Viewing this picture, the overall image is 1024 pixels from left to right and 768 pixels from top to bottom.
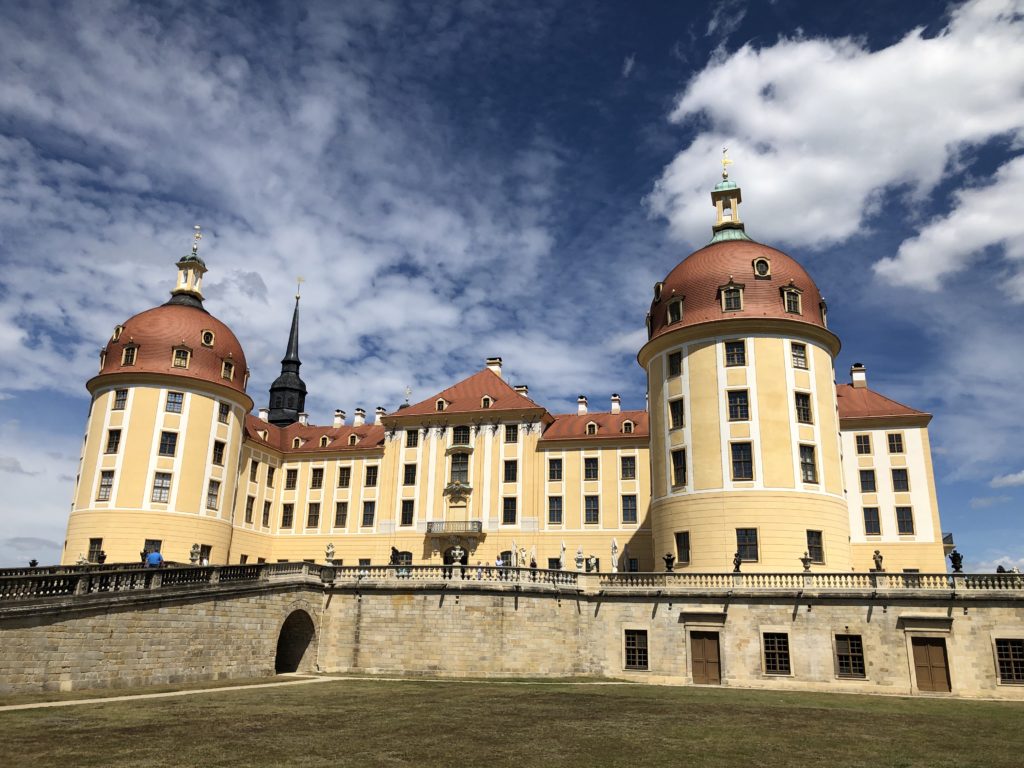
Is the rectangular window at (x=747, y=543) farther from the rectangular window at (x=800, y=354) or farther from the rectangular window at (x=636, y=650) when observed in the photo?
the rectangular window at (x=800, y=354)

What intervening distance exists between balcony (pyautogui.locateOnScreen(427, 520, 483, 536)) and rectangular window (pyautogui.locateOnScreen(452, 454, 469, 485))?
2814 mm

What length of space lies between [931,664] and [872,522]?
20.4m

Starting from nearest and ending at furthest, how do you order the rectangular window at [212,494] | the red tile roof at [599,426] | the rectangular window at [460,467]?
the rectangular window at [212,494] < the red tile roof at [599,426] < the rectangular window at [460,467]

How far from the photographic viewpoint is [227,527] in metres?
47.1

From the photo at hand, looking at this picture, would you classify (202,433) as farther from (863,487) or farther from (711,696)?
(863,487)

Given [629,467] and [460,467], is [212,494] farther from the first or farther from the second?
[629,467]

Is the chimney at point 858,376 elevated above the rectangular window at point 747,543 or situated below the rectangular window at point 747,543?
above

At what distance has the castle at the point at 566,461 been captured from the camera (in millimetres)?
34812

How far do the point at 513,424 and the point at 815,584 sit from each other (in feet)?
80.1

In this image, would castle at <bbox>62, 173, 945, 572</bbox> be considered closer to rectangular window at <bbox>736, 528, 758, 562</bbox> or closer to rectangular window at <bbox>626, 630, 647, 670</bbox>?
rectangular window at <bbox>736, 528, 758, 562</bbox>

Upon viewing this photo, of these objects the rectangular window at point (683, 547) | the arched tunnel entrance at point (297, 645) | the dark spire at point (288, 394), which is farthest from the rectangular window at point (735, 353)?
the dark spire at point (288, 394)

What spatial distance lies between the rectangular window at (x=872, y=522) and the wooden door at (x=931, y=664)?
65.0 feet

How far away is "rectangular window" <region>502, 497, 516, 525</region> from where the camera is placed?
4853 centimetres

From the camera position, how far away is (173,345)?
45531 millimetres
